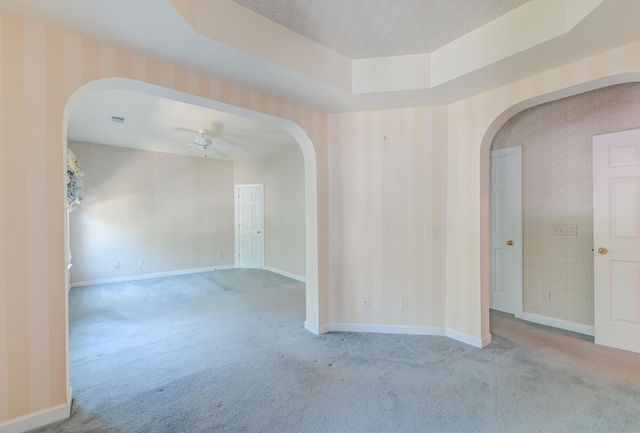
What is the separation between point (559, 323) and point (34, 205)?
15.9 feet

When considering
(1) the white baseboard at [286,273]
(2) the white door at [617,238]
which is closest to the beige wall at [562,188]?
(2) the white door at [617,238]

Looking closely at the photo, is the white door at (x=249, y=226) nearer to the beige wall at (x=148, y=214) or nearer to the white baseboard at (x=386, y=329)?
the beige wall at (x=148, y=214)

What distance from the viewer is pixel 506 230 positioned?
11.8 feet

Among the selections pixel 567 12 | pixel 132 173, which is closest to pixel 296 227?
pixel 132 173

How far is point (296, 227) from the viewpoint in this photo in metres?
5.91

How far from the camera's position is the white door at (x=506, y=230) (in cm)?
346

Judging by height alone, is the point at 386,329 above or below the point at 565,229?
below

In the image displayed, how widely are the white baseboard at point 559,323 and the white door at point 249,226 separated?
17.5 ft

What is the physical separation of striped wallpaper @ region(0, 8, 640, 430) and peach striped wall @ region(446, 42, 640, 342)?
0.4 inches

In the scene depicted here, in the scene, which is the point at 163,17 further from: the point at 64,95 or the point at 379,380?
the point at 379,380

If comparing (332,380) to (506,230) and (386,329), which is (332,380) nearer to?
(386,329)

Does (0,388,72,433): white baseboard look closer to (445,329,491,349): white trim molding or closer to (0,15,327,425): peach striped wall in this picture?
(0,15,327,425): peach striped wall

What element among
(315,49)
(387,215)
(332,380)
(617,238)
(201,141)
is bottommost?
(332,380)

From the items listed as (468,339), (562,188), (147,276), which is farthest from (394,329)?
(147,276)
